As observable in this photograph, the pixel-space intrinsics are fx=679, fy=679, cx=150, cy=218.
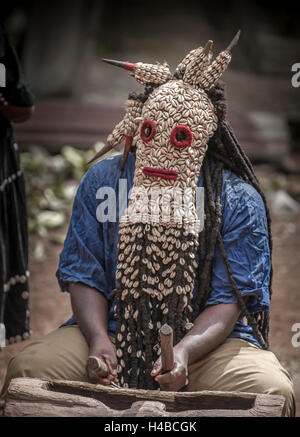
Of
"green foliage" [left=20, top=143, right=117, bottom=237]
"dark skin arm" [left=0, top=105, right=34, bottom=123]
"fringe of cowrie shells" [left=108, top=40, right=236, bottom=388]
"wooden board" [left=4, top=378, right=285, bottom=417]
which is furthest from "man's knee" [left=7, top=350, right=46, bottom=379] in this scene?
"green foliage" [left=20, top=143, right=117, bottom=237]

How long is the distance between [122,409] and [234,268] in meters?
0.72

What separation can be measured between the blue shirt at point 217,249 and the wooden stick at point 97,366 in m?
0.27

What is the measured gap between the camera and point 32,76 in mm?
9055

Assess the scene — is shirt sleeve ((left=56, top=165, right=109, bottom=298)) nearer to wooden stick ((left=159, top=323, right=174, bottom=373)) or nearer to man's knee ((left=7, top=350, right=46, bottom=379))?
man's knee ((left=7, top=350, right=46, bottom=379))

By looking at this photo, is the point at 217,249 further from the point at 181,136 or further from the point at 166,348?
the point at 166,348

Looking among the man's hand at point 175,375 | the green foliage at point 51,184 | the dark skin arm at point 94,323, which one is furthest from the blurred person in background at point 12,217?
the green foliage at point 51,184

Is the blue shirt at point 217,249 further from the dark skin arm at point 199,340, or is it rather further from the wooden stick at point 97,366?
the wooden stick at point 97,366

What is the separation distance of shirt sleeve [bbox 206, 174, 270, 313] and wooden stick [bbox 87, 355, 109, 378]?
495 millimetres

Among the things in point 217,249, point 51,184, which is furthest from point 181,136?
point 51,184

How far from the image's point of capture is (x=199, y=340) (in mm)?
2602

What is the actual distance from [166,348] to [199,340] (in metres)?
0.34

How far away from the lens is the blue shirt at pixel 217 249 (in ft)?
8.96

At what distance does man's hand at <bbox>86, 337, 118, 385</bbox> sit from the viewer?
2551 millimetres

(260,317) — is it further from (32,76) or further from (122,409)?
(32,76)
